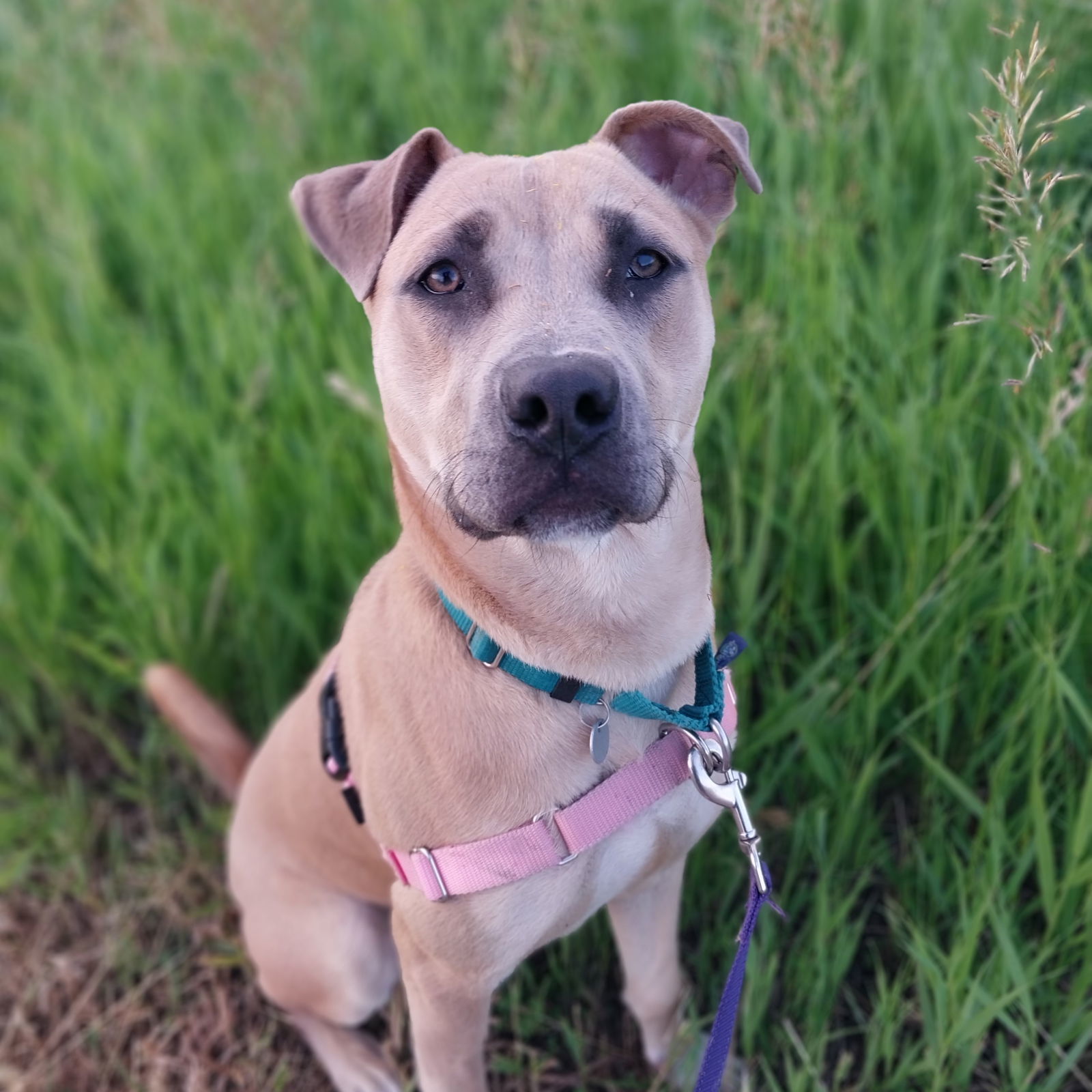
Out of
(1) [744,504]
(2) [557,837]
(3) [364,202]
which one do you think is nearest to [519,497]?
(2) [557,837]

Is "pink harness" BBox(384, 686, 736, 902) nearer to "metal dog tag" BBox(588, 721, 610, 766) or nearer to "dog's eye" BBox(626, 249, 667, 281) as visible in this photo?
"metal dog tag" BBox(588, 721, 610, 766)

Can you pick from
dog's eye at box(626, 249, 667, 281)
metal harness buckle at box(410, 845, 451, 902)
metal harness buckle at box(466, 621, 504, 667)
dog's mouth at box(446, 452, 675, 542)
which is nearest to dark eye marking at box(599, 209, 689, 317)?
dog's eye at box(626, 249, 667, 281)

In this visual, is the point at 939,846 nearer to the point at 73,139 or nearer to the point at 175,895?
the point at 175,895

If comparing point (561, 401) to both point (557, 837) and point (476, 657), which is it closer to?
point (476, 657)

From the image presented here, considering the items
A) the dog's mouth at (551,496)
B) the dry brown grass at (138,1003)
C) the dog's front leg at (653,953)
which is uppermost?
the dog's mouth at (551,496)

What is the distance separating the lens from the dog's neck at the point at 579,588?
1.93 m

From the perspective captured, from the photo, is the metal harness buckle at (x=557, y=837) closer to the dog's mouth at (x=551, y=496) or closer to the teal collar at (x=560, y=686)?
the teal collar at (x=560, y=686)

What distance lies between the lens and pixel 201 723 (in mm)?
2861

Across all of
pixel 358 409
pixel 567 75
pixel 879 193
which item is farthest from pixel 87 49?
pixel 879 193

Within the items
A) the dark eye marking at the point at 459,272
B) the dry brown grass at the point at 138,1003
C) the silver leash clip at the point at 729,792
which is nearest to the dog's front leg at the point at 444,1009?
the silver leash clip at the point at 729,792

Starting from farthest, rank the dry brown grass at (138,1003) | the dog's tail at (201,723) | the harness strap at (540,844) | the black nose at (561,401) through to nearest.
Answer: the dog's tail at (201,723) < the dry brown grass at (138,1003) < the harness strap at (540,844) < the black nose at (561,401)

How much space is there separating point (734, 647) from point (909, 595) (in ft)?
2.25

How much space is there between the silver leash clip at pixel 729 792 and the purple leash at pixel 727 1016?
0.03 m

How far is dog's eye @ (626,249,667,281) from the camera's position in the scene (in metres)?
1.96
